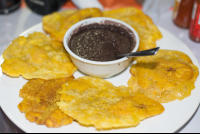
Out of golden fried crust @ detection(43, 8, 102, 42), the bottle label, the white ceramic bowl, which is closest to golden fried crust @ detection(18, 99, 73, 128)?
the white ceramic bowl

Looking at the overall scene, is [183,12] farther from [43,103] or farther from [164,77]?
[43,103]

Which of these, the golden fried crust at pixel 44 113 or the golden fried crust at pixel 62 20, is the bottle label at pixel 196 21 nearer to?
the golden fried crust at pixel 62 20

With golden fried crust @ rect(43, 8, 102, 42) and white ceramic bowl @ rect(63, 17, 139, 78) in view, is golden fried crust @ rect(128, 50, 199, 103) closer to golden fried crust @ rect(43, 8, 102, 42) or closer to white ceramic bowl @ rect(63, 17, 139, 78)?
white ceramic bowl @ rect(63, 17, 139, 78)

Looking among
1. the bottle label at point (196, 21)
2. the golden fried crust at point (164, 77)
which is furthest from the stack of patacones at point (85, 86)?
the bottle label at point (196, 21)

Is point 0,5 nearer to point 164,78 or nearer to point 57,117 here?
point 57,117

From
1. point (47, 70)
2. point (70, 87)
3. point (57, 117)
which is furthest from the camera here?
point (47, 70)

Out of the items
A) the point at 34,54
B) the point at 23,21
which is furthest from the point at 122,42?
the point at 23,21
